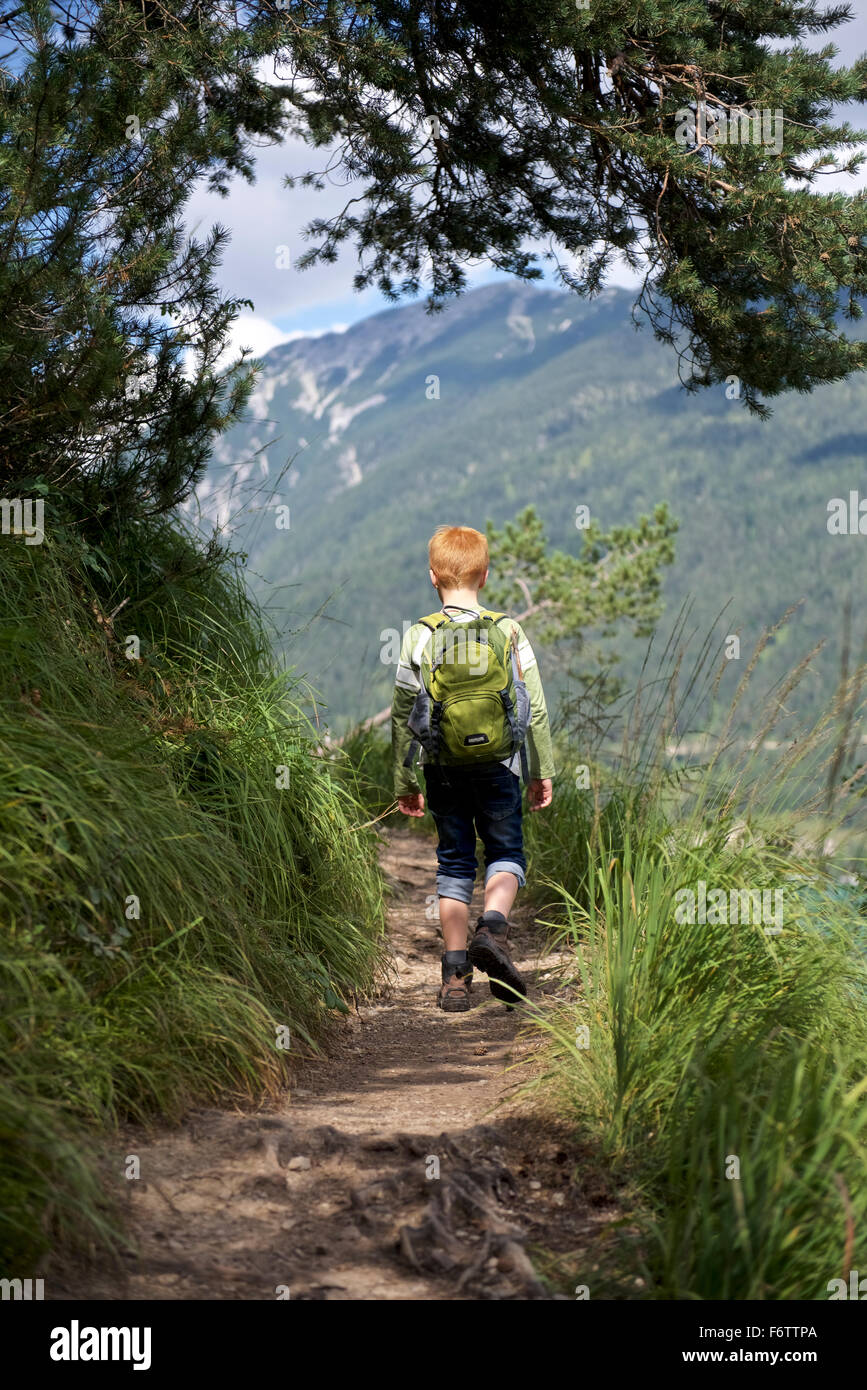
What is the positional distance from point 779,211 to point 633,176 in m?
1.09

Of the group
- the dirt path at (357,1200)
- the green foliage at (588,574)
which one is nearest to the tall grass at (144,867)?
the dirt path at (357,1200)

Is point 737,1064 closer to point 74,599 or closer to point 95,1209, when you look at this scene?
point 95,1209

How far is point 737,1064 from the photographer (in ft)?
7.91

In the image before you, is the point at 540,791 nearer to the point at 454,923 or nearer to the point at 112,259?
the point at 454,923

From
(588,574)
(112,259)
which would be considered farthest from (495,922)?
(588,574)

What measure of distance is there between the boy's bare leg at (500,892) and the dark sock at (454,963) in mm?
217

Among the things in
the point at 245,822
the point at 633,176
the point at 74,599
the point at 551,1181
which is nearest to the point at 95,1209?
the point at 551,1181

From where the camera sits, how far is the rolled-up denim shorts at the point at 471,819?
13.9 feet

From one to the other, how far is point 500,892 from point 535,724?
2.25 ft

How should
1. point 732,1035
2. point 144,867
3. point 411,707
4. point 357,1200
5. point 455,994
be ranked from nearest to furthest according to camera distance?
point 357,1200, point 732,1035, point 144,867, point 455,994, point 411,707

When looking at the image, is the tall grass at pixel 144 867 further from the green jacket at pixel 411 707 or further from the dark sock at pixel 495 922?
the dark sock at pixel 495 922

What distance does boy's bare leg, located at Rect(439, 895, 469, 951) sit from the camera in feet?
13.9

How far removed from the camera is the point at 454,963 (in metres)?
4.17

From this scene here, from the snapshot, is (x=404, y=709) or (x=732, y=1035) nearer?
(x=732, y=1035)
